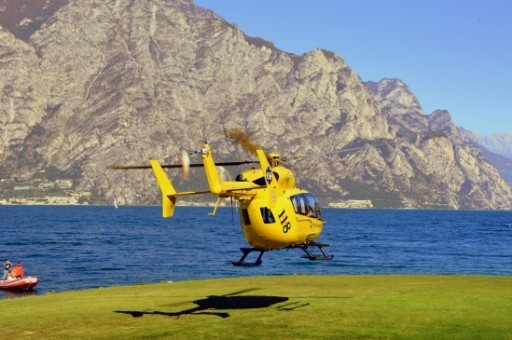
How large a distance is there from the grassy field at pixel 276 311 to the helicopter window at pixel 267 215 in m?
3.28

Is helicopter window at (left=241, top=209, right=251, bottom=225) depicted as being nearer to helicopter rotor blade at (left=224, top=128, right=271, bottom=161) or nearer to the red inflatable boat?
helicopter rotor blade at (left=224, top=128, right=271, bottom=161)

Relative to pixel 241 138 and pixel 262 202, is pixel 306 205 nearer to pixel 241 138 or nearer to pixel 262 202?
pixel 262 202

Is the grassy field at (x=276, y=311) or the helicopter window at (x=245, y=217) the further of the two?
the helicopter window at (x=245, y=217)

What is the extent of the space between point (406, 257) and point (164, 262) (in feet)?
126

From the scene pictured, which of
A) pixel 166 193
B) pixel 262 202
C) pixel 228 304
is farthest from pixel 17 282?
pixel 262 202

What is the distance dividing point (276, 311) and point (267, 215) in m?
3.62

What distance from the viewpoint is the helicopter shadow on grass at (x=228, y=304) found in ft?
82.1

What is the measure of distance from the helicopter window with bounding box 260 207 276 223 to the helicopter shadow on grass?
11.7 feet

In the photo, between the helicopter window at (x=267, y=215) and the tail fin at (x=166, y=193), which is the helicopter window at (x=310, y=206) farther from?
the tail fin at (x=166, y=193)

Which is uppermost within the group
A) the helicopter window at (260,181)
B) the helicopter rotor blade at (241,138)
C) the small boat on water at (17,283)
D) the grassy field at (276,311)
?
the helicopter rotor blade at (241,138)

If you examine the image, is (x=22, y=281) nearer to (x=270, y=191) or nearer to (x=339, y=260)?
(x=270, y=191)

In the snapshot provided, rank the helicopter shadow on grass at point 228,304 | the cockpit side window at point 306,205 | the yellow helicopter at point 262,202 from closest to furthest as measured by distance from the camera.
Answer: the yellow helicopter at point 262,202, the helicopter shadow on grass at point 228,304, the cockpit side window at point 306,205

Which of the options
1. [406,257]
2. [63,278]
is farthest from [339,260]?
[63,278]

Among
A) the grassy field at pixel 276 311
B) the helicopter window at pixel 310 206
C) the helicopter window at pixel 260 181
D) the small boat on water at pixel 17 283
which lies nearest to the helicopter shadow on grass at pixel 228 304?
the grassy field at pixel 276 311
